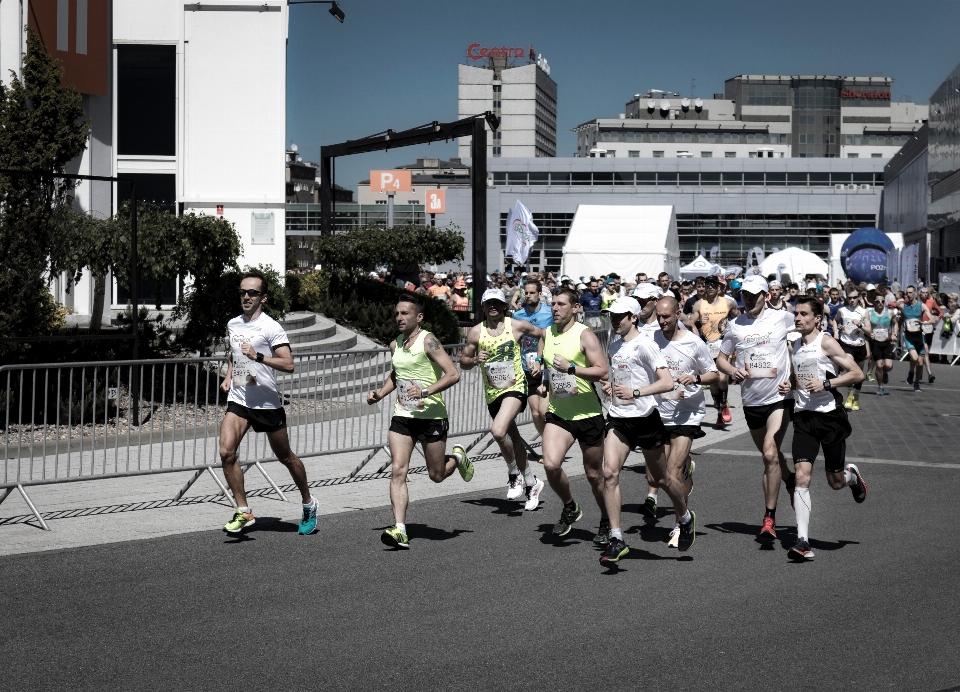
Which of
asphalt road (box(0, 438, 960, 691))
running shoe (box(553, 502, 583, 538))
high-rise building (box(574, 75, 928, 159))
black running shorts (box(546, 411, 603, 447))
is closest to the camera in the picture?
asphalt road (box(0, 438, 960, 691))

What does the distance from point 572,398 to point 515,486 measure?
7.84ft

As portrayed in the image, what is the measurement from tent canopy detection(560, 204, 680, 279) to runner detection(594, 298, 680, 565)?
111 feet

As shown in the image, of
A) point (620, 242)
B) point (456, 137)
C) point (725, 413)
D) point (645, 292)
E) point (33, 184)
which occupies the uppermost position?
point (456, 137)

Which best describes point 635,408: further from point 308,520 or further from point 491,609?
point 308,520

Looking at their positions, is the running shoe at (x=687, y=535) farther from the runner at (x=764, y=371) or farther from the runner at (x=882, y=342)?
the runner at (x=882, y=342)

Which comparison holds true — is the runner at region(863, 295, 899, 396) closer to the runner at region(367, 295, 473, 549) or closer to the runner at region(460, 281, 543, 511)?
the runner at region(460, 281, 543, 511)

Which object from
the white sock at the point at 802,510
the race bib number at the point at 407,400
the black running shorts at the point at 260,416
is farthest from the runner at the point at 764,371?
the black running shorts at the point at 260,416

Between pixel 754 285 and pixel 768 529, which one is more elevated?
pixel 754 285

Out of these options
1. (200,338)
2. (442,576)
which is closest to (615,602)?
(442,576)

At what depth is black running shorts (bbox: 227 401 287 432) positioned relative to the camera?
8789 mm

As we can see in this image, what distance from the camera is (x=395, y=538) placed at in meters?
8.37

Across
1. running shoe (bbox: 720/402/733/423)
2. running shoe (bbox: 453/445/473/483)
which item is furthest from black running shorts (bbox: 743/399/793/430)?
running shoe (bbox: 720/402/733/423)

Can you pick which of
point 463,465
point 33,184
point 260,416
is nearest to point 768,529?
point 463,465

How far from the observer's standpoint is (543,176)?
10744 centimetres
